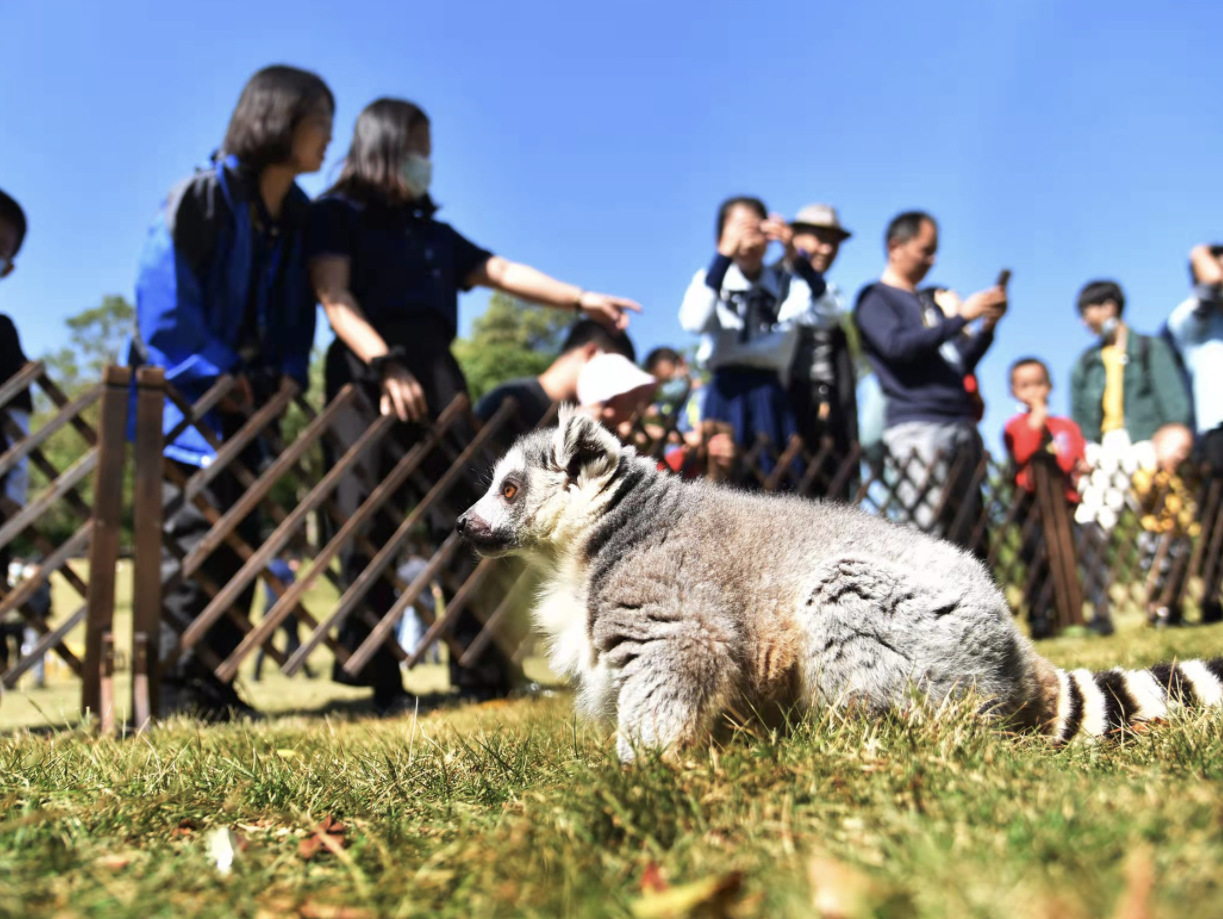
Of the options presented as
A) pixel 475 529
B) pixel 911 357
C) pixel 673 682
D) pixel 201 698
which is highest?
pixel 911 357

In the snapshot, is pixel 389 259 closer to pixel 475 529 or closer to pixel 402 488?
pixel 402 488

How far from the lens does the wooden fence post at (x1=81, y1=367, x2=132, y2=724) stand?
4.46 metres

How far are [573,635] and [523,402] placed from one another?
310 cm

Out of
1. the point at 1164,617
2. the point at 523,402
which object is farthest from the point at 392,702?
the point at 1164,617

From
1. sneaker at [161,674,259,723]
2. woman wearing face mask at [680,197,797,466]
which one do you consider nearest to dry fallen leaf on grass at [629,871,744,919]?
sneaker at [161,674,259,723]

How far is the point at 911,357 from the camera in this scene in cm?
672

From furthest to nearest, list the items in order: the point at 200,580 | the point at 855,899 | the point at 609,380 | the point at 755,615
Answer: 1. the point at 609,380
2. the point at 200,580
3. the point at 755,615
4. the point at 855,899

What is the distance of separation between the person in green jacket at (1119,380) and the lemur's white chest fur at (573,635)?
841 centimetres

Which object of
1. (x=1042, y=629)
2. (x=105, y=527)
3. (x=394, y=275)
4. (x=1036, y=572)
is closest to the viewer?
(x=105, y=527)

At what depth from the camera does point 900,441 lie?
7441mm

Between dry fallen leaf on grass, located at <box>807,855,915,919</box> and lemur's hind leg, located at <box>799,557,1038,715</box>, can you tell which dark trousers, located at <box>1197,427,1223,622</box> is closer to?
lemur's hind leg, located at <box>799,557,1038,715</box>

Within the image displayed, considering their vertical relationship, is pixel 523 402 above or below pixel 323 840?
above

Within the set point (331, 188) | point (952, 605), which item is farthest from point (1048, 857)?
point (331, 188)

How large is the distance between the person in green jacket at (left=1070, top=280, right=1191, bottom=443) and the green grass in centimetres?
803
